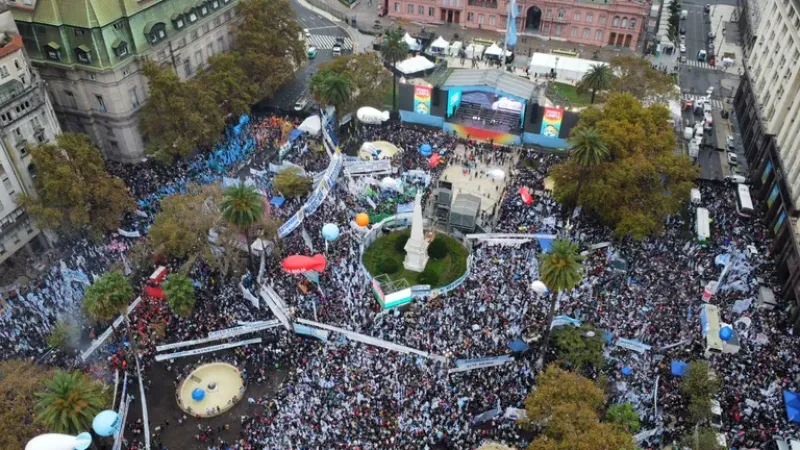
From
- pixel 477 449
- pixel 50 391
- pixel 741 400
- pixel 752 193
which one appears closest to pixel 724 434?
pixel 741 400

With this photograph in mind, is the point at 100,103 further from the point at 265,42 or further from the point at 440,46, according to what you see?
the point at 440,46

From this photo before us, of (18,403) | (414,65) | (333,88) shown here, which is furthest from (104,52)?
(414,65)

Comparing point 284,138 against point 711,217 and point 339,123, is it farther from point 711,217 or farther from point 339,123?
point 711,217

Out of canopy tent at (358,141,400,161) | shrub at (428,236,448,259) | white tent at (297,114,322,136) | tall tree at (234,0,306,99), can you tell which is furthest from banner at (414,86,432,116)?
shrub at (428,236,448,259)

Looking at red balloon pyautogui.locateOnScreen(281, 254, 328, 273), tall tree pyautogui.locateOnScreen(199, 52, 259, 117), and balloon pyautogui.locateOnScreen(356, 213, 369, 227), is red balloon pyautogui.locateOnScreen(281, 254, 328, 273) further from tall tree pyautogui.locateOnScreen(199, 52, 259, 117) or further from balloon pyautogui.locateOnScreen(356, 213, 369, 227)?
tall tree pyautogui.locateOnScreen(199, 52, 259, 117)

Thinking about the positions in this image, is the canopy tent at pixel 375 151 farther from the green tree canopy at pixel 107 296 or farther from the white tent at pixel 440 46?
the green tree canopy at pixel 107 296
